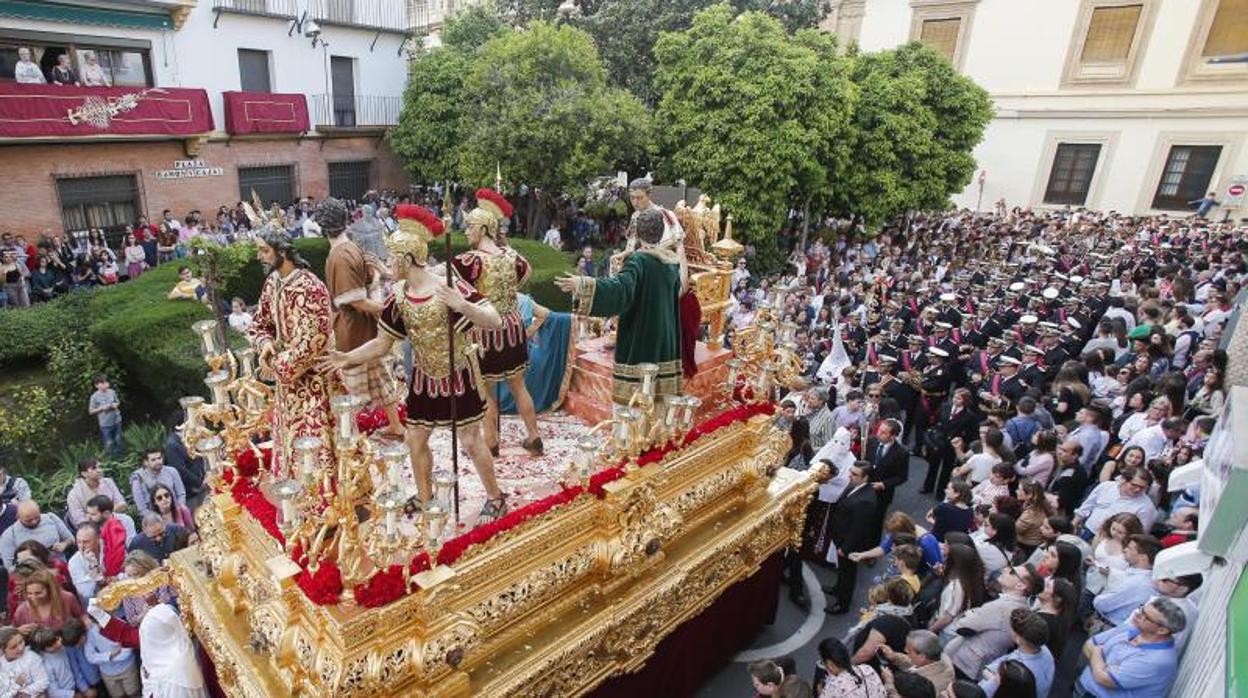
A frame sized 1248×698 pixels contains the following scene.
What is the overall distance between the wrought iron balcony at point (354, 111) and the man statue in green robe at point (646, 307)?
20.7 meters

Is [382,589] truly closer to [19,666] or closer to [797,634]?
[19,666]

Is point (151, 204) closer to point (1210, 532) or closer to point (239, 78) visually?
point (239, 78)

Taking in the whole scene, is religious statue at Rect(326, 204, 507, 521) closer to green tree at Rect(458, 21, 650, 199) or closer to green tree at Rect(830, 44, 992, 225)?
green tree at Rect(458, 21, 650, 199)

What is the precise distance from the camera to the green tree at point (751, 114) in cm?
1697

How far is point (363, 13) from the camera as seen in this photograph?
2333 cm

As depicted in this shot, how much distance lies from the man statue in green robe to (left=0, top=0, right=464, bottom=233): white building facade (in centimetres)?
1692

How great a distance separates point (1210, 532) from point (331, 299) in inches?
226

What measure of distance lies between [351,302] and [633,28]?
64.2 feet

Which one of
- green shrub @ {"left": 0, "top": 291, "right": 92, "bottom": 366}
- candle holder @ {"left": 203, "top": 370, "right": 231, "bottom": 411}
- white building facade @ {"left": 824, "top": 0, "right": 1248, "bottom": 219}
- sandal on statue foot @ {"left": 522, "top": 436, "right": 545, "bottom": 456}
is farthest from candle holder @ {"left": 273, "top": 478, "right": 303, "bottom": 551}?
white building facade @ {"left": 824, "top": 0, "right": 1248, "bottom": 219}

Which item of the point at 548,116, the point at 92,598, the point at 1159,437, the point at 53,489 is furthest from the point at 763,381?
the point at 548,116

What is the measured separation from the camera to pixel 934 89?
2134 cm

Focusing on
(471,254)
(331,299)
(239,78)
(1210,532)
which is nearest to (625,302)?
(471,254)

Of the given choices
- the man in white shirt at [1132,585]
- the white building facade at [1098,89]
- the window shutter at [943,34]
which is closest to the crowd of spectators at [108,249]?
the man in white shirt at [1132,585]

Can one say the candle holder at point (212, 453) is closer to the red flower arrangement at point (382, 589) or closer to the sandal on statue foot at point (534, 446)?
the red flower arrangement at point (382, 589)
